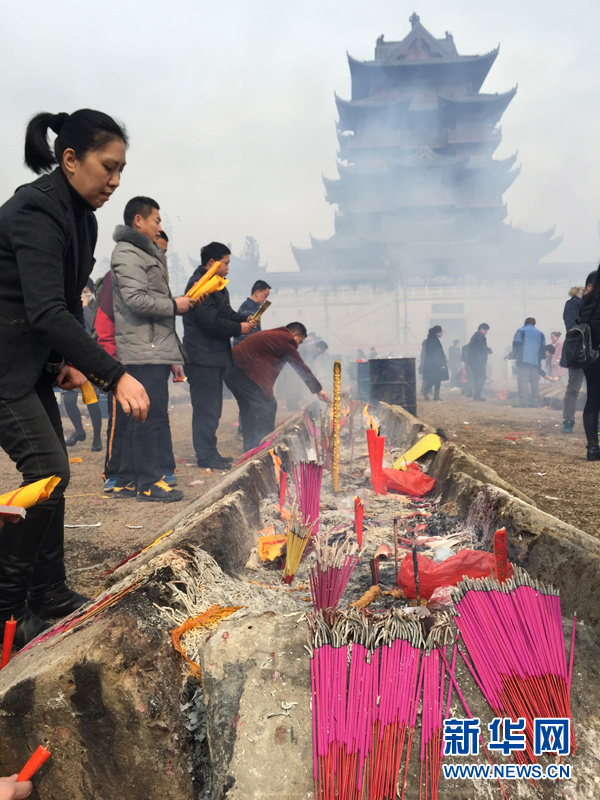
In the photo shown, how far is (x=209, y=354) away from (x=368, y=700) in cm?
385

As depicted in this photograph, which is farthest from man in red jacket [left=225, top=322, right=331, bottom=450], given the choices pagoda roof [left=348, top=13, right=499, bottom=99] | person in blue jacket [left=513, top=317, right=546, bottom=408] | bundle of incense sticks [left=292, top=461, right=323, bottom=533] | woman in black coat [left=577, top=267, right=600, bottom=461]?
pagoda roof [left=348, top=13, right=499, bottom=99]

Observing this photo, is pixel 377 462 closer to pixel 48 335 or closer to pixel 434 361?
pixel 48 335

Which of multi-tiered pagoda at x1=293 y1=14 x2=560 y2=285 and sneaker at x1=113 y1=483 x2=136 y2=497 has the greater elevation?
multi-tiered pagoda at x1=293 y1=14 x2=560 y2=285

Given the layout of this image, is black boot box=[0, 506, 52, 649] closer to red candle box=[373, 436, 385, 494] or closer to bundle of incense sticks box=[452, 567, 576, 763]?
bundle of incense sticks box=[452, 567, 576, 763]

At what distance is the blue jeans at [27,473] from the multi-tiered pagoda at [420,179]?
28.2 metres

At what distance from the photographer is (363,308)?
29062mm

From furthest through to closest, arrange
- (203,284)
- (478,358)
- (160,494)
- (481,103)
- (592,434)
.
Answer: (481,103) → (478,358) → (592,434) → (203,284) → (160,494)

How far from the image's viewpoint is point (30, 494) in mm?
1471

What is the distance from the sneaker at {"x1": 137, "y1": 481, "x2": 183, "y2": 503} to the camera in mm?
3654

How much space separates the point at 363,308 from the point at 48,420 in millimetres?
28185

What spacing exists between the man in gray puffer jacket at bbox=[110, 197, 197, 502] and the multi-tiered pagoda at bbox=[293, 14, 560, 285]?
2609 centimetres

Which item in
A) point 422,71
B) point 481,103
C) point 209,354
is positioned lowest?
point 209,354

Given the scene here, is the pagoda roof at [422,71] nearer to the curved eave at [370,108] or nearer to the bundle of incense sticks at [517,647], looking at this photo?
the curved eave at [370,108]

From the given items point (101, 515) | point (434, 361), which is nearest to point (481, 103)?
point (434, 361)
